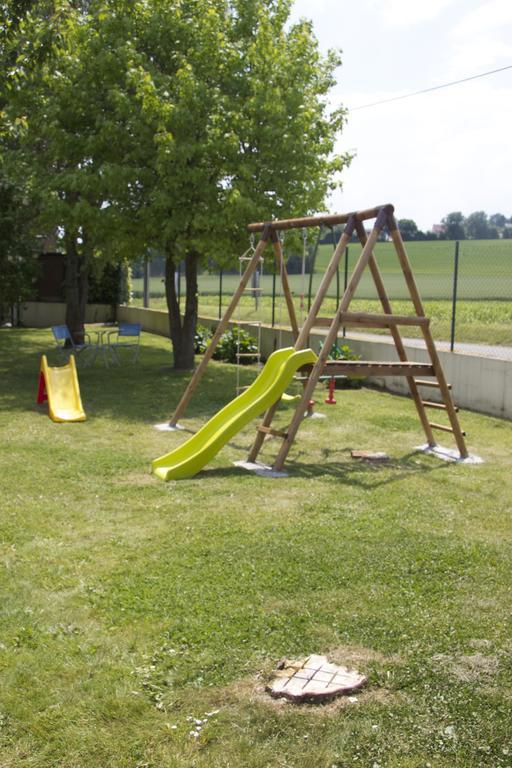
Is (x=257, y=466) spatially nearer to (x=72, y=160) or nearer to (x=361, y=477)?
(x=361, y=477)

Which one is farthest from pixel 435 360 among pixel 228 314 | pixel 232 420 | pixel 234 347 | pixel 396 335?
pixel 234 347

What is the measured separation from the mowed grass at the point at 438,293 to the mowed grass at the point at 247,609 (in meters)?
3.37

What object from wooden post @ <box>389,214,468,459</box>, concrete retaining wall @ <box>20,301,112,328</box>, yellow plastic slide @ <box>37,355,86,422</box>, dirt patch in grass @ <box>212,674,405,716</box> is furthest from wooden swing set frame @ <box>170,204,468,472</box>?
concrete retaining wall @ <box>20,301,112,328</box>

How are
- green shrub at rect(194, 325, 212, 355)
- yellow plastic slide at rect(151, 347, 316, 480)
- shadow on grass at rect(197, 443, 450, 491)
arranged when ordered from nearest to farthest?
shadow on grass at rect(197, 443, 450, 491), yellow plastic slide at rect(151, 347, 316, 480), green shrub at rect(194, 325, 212, 355)

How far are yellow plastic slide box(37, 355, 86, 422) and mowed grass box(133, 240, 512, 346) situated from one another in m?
2.87

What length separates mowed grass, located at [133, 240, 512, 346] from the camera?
1697cm

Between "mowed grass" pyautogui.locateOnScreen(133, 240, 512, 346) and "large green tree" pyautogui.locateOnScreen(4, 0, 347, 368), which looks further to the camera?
"mowed grass" pyautogui.locateOnScreen(133, 240, 512, 346)

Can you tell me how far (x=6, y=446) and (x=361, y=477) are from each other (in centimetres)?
406

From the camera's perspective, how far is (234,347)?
17.5 metres

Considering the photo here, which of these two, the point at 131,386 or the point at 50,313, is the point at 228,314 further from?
A: the point at 50,313

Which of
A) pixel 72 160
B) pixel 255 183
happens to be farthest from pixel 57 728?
pixel 72 160

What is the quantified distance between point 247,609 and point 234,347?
515 inches

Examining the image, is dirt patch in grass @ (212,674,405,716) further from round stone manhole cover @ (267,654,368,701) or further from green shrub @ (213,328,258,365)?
green shrub @ (213,328,258,365)

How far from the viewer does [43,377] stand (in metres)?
12.2
